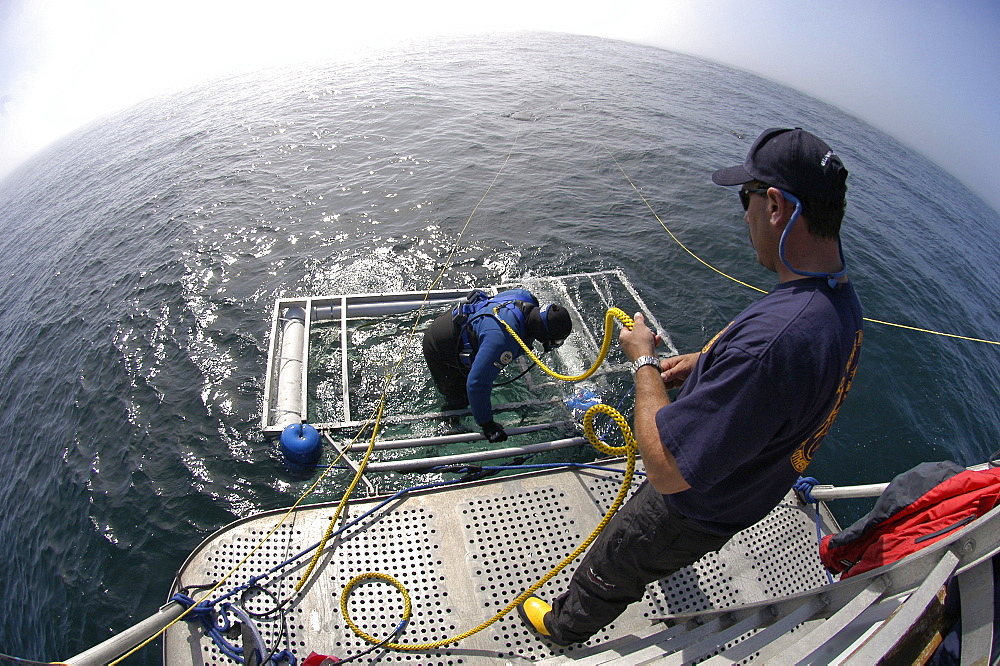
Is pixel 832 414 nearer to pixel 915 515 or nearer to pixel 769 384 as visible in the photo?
pixel 769 384

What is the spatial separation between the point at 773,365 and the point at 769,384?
0.06 metres

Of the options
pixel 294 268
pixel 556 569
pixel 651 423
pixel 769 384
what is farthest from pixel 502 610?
pixel 294 268

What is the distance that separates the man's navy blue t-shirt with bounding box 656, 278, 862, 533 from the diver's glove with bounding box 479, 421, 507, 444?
8.66 ft

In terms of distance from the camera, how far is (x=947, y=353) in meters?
7.21

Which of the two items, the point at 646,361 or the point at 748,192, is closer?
the point at 748,192

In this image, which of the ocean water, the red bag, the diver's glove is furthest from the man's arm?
the ocean water

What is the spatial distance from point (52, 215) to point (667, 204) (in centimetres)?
1543

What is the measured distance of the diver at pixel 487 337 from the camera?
375 cm

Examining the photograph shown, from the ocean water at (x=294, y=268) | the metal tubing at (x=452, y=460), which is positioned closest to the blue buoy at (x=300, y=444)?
the ocean water at (x=294, y=268)

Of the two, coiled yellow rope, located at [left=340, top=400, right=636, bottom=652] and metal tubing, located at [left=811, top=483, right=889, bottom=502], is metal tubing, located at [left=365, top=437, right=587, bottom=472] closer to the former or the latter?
coiled yellow rope, located at [left=340, top=400, right=636, bottom=652]

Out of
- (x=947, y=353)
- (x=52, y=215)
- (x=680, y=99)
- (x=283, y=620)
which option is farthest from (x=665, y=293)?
(x=680, y=99)

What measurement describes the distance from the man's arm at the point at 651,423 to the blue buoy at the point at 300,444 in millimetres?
3411

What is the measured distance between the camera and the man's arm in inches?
58.5

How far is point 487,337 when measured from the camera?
12.3ft
